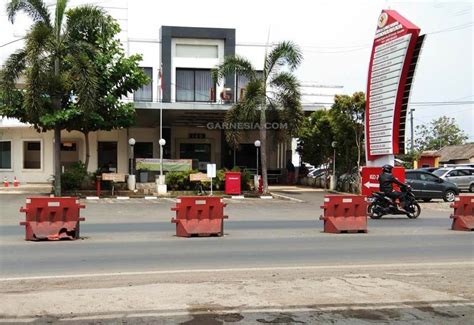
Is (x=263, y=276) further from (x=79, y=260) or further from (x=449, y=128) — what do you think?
(x=449, y=128)

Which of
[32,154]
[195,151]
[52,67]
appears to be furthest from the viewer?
[195,151]

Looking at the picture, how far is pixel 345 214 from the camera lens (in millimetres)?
14352

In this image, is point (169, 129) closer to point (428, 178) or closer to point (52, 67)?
point (52, 67)

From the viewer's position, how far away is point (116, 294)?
22.8 feet

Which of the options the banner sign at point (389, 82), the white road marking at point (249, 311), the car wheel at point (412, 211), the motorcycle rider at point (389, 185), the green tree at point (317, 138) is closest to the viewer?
the white road marking at point (249, 311)

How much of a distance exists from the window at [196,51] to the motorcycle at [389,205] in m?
21.8

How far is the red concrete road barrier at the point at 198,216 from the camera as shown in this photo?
520 inches

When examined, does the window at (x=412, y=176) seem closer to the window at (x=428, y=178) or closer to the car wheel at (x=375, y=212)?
the window at (x=428, y=178)

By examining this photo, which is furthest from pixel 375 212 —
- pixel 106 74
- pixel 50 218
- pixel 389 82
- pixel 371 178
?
pixel 106 74

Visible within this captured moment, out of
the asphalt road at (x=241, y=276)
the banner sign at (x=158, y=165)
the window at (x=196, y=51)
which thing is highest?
the window at (x=196, y=51)

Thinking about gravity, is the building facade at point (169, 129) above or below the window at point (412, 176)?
above

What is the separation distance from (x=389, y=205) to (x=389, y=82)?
6.11 m

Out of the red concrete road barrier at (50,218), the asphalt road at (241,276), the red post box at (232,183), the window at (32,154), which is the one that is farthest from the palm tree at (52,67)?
the red concrete road barrier at (50,218)

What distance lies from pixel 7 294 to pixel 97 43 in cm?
2117
